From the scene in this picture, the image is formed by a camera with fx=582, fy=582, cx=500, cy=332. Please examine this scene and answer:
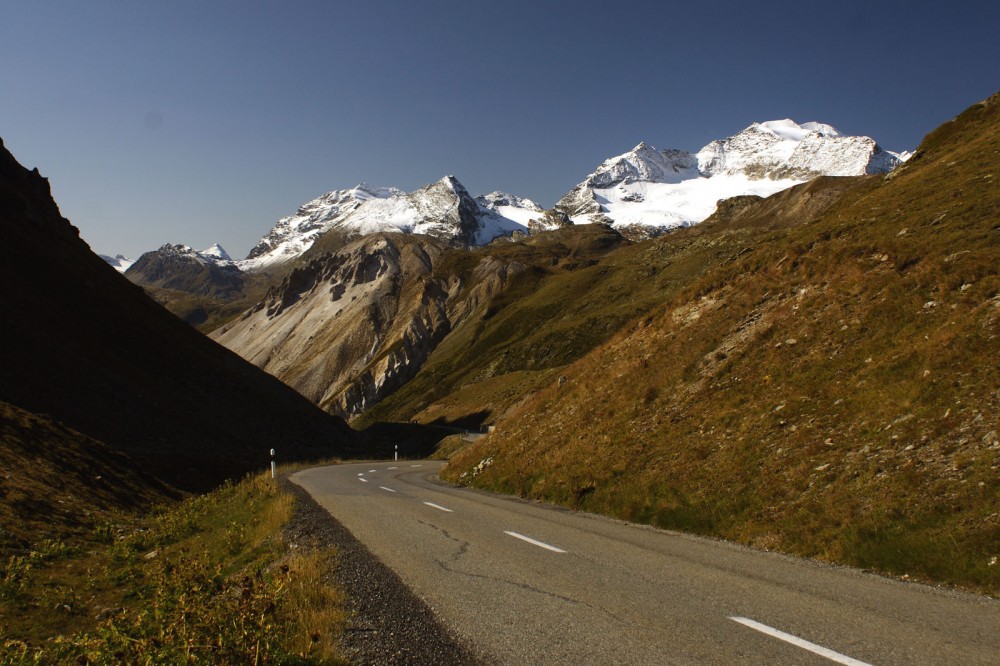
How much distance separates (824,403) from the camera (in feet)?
45.9

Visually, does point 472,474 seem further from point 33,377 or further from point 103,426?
point 33,377

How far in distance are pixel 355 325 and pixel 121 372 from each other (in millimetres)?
117702

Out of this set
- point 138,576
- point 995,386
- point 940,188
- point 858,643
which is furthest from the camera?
point 940,188

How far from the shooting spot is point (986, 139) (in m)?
26.1

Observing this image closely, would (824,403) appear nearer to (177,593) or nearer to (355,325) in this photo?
(177,593)

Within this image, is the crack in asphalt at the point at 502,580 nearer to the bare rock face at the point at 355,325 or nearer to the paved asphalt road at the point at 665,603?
the paved asphalt road at the point at 665,603

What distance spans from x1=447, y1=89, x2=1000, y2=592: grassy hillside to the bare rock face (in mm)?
111773

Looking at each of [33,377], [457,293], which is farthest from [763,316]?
[457,293]

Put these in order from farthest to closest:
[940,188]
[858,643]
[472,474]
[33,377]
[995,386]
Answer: [33,377] → [472,474] → [940,188] → [995,386] → [858,643]

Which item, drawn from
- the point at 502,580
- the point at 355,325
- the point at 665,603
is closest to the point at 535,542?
the point at 502,580

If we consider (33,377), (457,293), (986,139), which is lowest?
(33,377)

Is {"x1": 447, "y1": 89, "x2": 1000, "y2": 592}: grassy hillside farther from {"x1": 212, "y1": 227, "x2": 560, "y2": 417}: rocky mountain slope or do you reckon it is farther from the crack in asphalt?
{"x1": 212, "y1": 227, "x2": 560, "y2": 417}: rocky mountain slope

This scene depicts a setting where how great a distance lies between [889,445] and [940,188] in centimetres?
1684

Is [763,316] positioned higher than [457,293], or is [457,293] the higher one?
[457,293]
